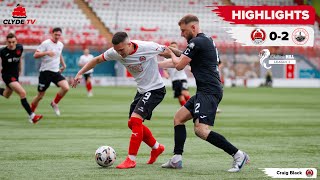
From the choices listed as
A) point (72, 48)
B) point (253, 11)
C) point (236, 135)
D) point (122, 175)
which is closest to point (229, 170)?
point (122, 175)

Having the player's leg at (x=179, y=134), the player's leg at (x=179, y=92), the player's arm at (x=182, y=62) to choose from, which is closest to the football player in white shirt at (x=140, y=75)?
the player's leg at (x=179, y=134)

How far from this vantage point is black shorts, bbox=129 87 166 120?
10547mm

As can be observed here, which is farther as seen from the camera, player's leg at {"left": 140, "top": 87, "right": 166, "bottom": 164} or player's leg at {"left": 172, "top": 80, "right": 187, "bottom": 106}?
player's leg at {"left": 172, "top": 80, "right": 187, "bottom": 106}

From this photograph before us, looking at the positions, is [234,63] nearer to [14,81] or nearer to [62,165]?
[14,81]

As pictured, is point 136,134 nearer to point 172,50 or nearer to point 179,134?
point 179,134

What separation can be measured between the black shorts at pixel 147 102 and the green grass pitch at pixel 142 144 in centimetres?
75

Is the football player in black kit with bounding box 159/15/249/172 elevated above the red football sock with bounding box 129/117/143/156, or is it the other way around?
the football player in black kit with bounding box 159/15/249/172

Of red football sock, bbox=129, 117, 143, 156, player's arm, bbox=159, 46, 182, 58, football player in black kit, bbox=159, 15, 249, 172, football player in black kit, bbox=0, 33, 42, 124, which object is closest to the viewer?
football player in black kit, bbox=159, 15, 249, 172

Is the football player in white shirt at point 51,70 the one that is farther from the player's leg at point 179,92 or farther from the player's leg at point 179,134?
the player's leg at point 179,134

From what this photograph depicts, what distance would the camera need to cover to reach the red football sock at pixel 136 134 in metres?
10.2

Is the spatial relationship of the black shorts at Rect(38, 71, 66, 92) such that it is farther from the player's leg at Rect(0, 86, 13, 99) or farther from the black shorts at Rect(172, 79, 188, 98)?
the black shorts at Rect(172, 79, 188, 98)

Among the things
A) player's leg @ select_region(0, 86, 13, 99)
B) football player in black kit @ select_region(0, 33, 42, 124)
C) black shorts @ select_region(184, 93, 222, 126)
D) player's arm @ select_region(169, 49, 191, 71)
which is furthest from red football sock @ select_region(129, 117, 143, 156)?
player's leg @ select_region(0, 86, 13, 99)

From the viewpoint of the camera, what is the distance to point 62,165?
10109 mm

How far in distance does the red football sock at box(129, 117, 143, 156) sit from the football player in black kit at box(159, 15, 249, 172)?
49 centimetres
